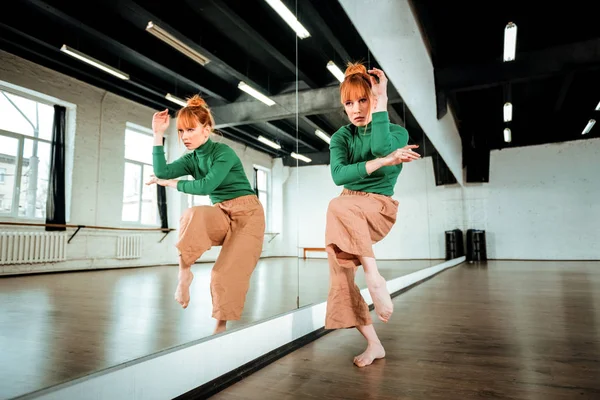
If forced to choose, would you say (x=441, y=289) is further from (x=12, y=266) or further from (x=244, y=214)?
(x=12, y=266)

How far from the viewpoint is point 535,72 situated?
586 centimetres

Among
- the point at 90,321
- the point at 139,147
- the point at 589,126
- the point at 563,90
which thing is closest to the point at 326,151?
the point at 139,147

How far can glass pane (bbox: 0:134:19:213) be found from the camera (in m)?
0.85

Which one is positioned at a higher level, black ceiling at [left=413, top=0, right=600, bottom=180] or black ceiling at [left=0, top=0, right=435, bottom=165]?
black ceiling at [left=413, top=0, right=600, bottom=180]

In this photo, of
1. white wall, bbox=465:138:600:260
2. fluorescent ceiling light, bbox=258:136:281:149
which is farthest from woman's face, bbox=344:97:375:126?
white wall, bbox=465:138:600:260

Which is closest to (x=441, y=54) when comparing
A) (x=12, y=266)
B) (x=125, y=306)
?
(x=125, y=306)

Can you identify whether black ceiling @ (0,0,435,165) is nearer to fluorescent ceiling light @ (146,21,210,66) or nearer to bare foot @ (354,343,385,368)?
fluorescent ceiling light @ (146,21,210,66)

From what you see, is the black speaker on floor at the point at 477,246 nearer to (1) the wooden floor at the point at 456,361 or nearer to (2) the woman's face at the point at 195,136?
(1) the wooden floor at the point at 456,361

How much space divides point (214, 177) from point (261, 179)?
0.41 metres

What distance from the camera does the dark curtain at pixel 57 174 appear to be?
1105mm

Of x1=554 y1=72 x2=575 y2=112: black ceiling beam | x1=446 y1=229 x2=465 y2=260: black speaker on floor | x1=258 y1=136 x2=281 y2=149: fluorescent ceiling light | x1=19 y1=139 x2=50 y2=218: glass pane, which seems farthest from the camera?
x1=446 y1=229 x2=465 y2=260: black speaker on floor

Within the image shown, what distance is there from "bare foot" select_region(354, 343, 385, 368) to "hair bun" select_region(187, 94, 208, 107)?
1.20 metres

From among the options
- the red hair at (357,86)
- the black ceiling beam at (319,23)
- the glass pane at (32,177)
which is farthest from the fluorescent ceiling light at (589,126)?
the glass pane at (32,177)

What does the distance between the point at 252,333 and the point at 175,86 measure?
107cm
